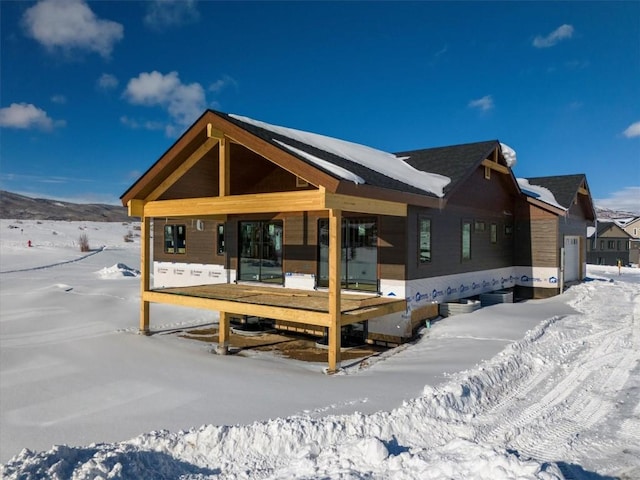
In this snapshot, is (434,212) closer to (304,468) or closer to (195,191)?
(195,191)

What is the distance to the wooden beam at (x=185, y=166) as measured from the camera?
9.98 meters

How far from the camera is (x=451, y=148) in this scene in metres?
14.4

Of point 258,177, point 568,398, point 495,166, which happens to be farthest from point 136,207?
point 495,166

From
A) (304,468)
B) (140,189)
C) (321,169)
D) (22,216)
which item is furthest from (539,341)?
(22,216)

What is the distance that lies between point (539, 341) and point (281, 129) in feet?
22.7

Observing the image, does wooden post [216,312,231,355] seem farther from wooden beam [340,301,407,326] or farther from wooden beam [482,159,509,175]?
wooden beam [482,159,509,175]

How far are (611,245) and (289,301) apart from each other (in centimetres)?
4565

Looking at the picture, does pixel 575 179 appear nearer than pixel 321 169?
No

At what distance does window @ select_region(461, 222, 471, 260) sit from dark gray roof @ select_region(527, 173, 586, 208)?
5.58 metres

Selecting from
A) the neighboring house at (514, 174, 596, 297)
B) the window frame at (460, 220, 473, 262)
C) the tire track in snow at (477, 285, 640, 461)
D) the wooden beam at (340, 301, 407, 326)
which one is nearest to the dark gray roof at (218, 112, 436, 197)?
the wooden beam at (340, 301, 407, 326)

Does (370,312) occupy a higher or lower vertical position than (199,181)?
lower

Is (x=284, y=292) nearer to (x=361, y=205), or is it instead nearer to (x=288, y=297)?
(x=288, y=297)

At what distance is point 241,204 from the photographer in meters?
8.84

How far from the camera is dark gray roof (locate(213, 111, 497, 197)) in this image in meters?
8.75
